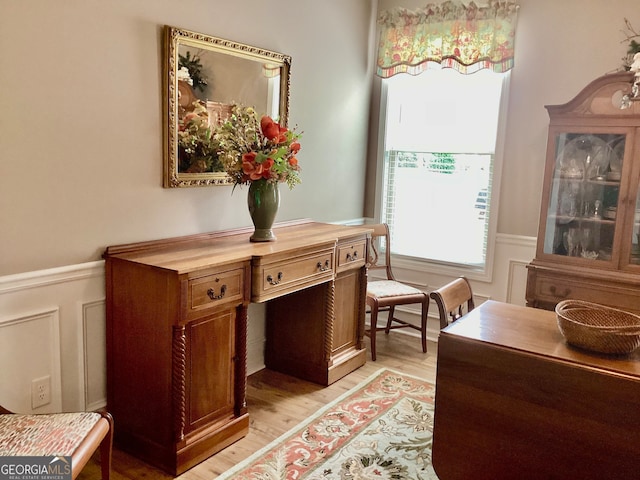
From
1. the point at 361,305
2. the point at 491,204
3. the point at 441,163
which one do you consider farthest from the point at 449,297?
the point at 441,163

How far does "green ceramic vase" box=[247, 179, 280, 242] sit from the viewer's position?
2879mm

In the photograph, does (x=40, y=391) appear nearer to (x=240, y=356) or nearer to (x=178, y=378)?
(x=178, y=378)

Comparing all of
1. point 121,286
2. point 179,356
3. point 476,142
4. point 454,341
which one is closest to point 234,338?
point 179,356

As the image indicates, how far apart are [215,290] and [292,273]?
0.55 m

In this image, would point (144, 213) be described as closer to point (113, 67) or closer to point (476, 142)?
point (113, 67)

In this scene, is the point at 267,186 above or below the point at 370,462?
above

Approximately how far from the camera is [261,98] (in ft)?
10.7

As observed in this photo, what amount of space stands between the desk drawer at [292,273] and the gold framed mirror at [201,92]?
0.63 metres

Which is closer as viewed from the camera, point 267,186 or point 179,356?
point 179,356

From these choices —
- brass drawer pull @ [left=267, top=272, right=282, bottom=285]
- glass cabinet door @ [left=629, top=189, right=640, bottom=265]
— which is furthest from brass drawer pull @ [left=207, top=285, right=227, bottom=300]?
glass cabinet door @ [left=629, top=189, right=640, bottom=265]

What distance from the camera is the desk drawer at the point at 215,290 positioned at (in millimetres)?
2316

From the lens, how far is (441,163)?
423 centimetres

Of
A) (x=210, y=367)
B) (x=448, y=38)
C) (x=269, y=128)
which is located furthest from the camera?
(x=448, y=38)

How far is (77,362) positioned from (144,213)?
29.6 inches
